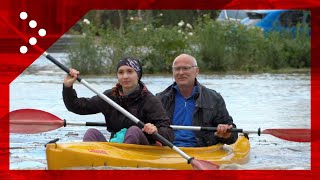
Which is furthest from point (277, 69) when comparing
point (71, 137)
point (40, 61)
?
point (71, 137)

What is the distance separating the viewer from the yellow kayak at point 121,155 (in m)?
9.31

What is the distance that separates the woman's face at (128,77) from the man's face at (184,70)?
2.42ft

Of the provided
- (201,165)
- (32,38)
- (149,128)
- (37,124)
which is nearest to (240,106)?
(37,124)

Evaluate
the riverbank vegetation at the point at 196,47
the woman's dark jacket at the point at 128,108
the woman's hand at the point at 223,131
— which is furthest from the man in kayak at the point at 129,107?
the riverbank vegetation at the point at 196,47

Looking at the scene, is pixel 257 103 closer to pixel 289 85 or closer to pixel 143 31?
pixel 289 85

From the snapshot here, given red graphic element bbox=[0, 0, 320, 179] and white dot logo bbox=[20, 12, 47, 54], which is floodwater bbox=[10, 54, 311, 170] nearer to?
red graphic element bbox=[0, 0, 320, 179]

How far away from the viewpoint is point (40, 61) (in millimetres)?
33281

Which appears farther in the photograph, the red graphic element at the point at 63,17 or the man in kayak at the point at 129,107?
the red graphic element at the point at 63,17

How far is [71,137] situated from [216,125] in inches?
137

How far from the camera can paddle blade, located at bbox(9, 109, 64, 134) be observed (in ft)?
36.8

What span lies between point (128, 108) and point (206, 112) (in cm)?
94

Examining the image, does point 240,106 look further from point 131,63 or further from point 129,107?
point 131,63

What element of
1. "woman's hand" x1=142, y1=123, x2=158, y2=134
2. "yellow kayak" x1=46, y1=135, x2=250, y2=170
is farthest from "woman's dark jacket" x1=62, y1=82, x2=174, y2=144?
"yellow kayak" x1=46, y1=135, x2=250, y2=170

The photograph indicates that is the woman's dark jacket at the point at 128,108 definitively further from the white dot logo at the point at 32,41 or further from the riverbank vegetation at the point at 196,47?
the riverbank vegetation at the point at 196,47
